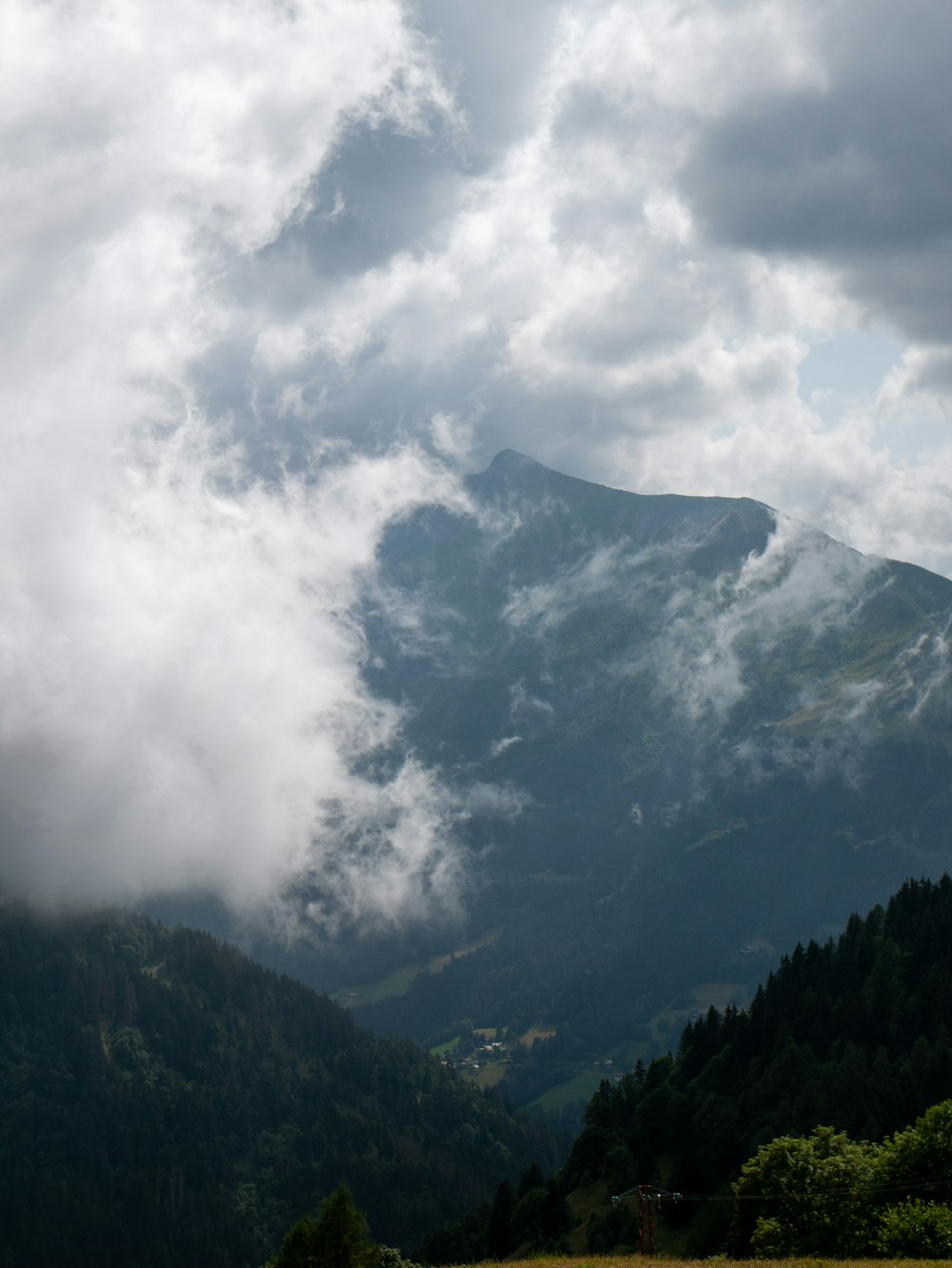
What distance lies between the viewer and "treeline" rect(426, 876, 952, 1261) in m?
145

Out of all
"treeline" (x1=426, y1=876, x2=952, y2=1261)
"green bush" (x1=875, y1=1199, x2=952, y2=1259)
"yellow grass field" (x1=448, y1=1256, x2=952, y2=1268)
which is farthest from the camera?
"treeline" (x1=426, y1=876, x2=952, y2=1261)

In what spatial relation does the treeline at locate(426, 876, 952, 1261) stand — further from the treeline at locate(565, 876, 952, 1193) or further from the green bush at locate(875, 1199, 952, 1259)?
the green bush at locate(875, 1199, 952, 1259)

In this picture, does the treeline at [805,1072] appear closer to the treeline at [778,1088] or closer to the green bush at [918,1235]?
the treeline at [778,1088]

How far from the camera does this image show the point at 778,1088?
165 meters

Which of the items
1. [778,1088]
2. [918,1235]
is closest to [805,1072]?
[778,1088]

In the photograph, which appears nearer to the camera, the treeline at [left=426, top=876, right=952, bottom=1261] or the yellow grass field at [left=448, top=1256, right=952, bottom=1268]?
the yellow grass field at [left=448, top=1256, right=952, bottom=1268]

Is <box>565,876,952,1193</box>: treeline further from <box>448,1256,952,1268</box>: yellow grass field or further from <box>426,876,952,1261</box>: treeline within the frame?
<box>448,1256,952,1268</box>: yellow grass field

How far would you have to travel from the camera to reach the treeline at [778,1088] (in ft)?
477

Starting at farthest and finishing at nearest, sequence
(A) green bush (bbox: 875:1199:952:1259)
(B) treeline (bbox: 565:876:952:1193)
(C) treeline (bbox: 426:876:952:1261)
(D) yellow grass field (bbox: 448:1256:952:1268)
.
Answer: (B) treeline (bbox: 565:876:952:1193) < (C) treeline (bbox: 426:876:952:1261) < (A) green bush (bbox: 875:1199:952:1259) < (D) yellow grass field (bbox: 448:1256:952:1268)

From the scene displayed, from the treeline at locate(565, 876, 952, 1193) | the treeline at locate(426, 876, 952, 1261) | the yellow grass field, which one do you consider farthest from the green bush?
the treeline at locate(565, 876, 952, 1193)

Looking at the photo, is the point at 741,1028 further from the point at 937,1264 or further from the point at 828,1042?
A: the point at 937,1264

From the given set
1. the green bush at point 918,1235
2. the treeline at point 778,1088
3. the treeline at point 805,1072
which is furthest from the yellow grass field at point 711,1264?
the treeline at point 805,1072

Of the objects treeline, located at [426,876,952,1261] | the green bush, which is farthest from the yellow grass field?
treeline, located at [426,876,952,1261]

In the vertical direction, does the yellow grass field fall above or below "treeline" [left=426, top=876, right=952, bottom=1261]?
above
